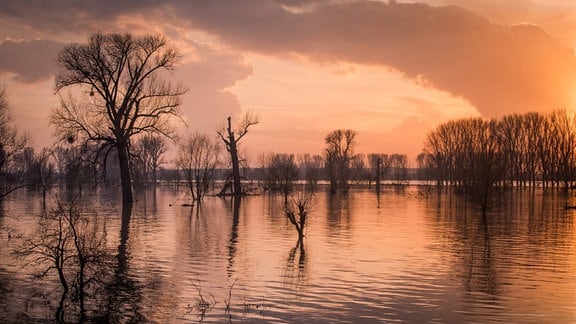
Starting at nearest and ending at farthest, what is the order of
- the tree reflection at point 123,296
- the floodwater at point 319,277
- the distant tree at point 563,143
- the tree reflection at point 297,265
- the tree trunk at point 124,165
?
1. the tree reflection at point 123,296
2. the floodwater at point 319,277
3. the tree reflection at point 297,265
4. the tree trunk at point 124,165
5. the distant tree at point 563,143

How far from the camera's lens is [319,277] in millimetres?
16984

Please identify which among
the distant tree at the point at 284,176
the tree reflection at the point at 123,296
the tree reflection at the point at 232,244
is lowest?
the tree reflection at the point at 123,296

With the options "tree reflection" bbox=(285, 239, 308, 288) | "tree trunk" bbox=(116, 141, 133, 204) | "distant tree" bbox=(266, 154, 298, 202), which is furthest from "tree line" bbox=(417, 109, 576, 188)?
"tree reflection" bbox=(285, 239, 308, 288)

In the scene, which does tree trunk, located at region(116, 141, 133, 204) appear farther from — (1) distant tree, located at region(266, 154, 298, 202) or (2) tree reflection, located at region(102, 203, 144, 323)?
(2) tree reflection, located at region(102, 203, 144, 323)

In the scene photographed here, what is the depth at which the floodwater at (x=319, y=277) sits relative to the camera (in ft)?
42.4

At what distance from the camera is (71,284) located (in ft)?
50.0

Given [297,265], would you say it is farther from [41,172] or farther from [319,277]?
[41,172]

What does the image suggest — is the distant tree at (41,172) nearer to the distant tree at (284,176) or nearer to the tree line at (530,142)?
the distant tree at (284,176)

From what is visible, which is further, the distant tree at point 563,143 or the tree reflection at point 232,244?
A: the distant tree at point 563,143

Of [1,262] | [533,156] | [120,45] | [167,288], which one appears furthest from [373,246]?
[533,156]

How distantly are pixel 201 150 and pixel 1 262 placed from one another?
2116 inches

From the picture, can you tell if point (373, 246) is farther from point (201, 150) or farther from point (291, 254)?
point (201, 150)

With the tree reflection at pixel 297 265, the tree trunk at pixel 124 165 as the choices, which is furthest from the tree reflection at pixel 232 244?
the tree trunk at pixel 124 165

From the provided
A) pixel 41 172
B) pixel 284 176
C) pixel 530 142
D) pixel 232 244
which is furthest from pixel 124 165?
pixel 530 142
